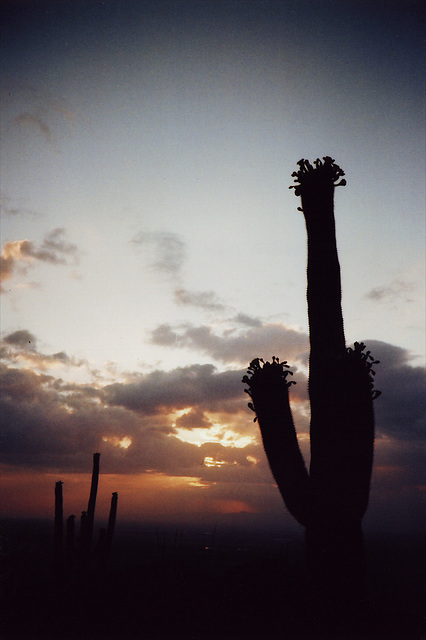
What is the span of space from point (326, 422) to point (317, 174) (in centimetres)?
500

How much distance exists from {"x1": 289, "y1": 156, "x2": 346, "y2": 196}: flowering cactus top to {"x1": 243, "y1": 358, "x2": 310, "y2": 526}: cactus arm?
12.0ft

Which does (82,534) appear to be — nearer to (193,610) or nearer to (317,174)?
(193,610)

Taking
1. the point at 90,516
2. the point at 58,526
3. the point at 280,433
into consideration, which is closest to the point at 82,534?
the point at 90,516

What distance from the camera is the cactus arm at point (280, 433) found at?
314 inches

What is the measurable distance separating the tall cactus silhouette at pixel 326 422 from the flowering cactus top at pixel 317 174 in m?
0.02

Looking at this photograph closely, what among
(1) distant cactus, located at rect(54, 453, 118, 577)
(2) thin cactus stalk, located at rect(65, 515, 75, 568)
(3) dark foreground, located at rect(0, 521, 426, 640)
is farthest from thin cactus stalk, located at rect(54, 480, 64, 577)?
(3) dark foreground, located at rect(0, 521, 426, 640)

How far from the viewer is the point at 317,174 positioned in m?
9.36

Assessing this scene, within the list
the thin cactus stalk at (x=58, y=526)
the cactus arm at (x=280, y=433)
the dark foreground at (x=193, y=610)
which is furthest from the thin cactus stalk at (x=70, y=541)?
the cactus arm at (x=280, y=433)

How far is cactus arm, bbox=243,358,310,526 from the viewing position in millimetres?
7984

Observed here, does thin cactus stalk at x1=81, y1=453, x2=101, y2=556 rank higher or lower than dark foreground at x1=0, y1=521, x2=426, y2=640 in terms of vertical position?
higher

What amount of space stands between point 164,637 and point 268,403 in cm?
514

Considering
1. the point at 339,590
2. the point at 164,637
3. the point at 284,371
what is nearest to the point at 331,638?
the point at 339,590

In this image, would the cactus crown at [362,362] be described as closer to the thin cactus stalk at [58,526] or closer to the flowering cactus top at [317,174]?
the flowering cactus top at [317,174]

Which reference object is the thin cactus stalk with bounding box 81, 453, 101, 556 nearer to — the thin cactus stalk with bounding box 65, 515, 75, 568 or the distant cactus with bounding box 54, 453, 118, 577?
the distant cactus with bounding box 54, 453, 118, 577
